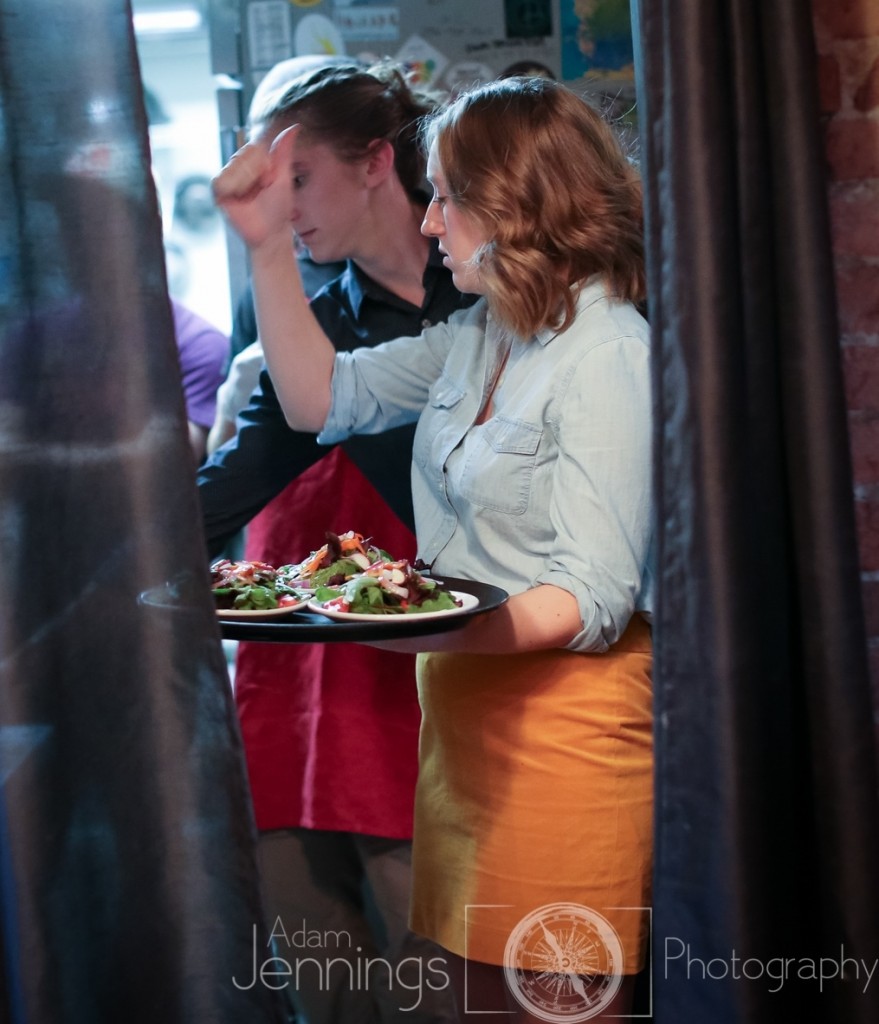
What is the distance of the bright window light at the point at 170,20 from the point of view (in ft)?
18.6

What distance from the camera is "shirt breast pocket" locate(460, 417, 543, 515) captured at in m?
1.31

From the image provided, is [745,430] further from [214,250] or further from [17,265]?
[214,250]

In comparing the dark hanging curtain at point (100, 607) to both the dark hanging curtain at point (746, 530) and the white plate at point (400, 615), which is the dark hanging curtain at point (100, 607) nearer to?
the white plate at point (400, 615)

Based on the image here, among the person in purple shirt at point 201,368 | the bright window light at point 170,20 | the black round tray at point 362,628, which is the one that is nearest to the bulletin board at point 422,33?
the person in purple shirt at point 201,368

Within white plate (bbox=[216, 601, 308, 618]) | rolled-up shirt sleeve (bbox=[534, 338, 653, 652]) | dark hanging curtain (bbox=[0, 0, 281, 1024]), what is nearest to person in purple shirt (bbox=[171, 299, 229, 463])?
white plate (bbox=[216, 601, 308, 618])

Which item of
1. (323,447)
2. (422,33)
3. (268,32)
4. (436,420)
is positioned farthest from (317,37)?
(436,420)

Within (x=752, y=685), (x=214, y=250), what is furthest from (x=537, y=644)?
(x=214, y=250)

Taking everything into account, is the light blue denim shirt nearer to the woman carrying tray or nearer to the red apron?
the woman carrying tray

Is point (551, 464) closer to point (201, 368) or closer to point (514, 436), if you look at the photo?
point (514, 436)

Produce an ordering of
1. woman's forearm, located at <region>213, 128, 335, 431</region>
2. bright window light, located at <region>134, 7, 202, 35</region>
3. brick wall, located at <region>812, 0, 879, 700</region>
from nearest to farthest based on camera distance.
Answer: brick wall, located at <region>812, 0, 879, 700</region>
woman's forearm, located at <region>213, 128, 335, 431</region>
bright window light, located at <region>134, 7, 202, 35</region>

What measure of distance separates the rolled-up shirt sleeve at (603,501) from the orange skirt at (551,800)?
0.26ft

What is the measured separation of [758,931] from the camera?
3.44 ft

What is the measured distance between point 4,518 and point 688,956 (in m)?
0.69

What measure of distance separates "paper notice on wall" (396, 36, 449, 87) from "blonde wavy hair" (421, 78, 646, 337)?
111 cm
